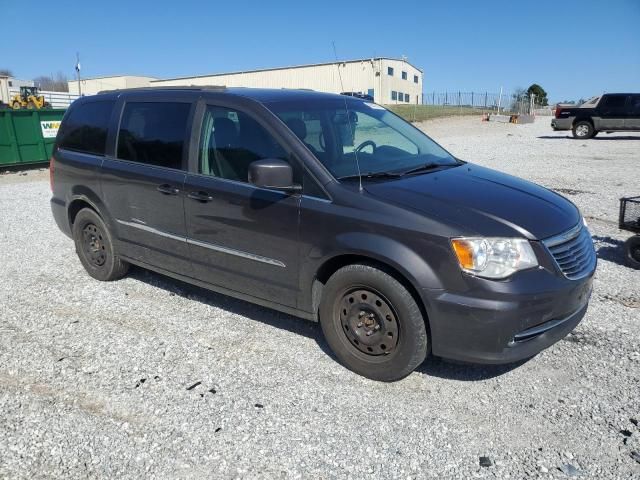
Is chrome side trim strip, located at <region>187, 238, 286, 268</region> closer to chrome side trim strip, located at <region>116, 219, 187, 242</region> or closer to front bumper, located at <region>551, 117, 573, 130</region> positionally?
chrome side trim strip, located at <region>116, 219, 187, 242</region>

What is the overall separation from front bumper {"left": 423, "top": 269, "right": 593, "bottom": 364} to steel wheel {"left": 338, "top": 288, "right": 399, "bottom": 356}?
0.29m

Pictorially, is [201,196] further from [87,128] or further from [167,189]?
[87,128]

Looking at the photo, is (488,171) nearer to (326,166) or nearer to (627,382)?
(326,166)

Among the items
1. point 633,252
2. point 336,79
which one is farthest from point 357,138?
point 336,79

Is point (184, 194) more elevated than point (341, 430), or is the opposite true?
point (184, 194)

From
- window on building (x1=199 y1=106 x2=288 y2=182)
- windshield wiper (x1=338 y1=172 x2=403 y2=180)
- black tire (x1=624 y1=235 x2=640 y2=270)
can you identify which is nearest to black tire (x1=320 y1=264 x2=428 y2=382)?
windshield wiper (x1=338 y1=172 x2=403 y2=180)

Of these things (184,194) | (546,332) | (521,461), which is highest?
(184,194)

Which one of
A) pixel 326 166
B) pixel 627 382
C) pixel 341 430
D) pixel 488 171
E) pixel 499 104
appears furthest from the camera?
pixel 499 104

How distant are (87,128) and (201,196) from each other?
2.03 m

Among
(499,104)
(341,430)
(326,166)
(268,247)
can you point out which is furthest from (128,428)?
(499,104)

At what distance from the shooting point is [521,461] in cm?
267

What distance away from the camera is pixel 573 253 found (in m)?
3.28

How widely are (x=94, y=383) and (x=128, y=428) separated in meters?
0.64

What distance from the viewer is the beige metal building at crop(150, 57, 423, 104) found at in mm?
53344
